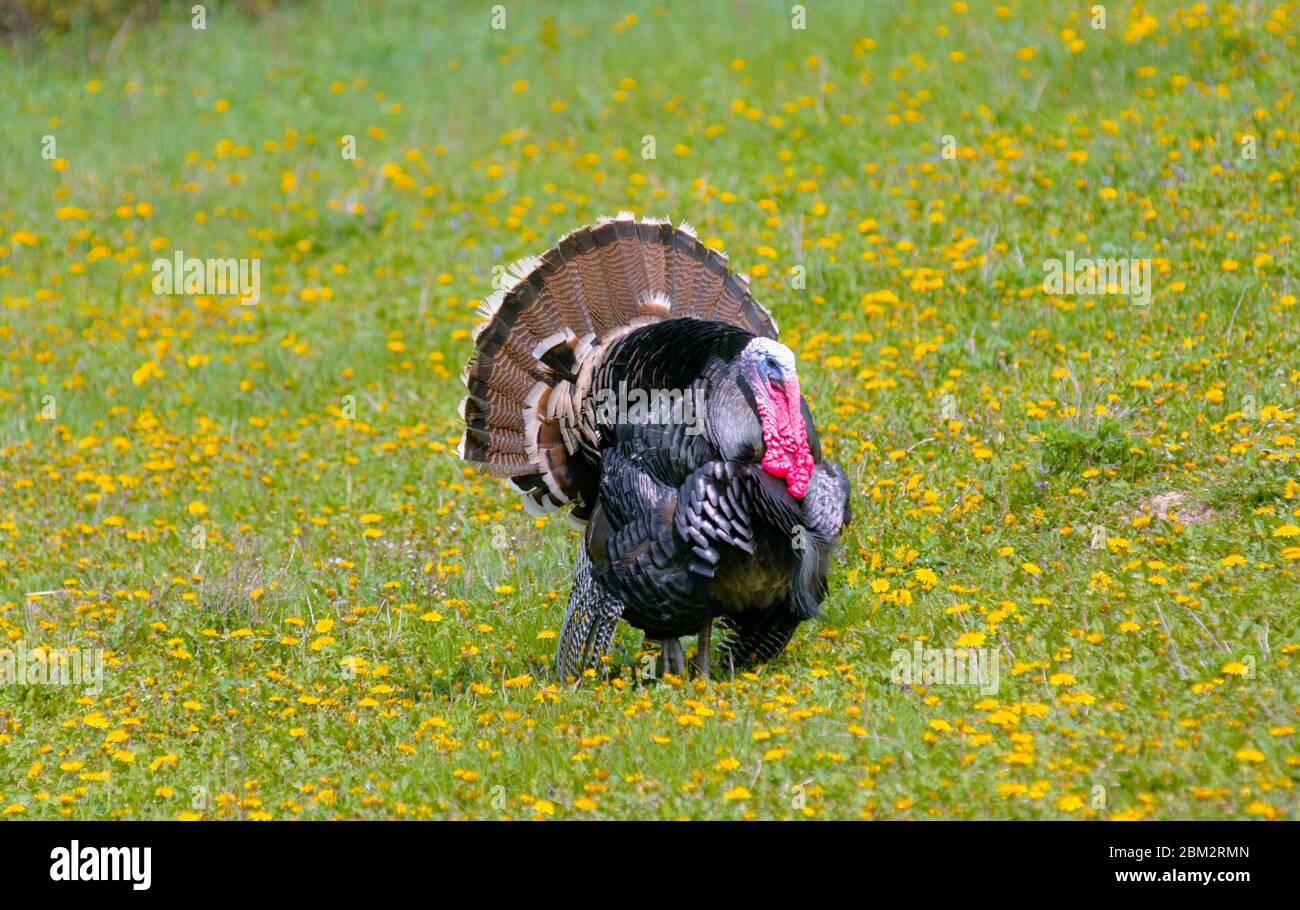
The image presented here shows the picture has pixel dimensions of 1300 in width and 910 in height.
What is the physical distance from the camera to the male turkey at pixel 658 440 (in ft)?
22.1

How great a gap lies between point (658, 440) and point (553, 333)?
118 centimetres

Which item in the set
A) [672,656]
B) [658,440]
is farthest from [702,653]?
[658,440]

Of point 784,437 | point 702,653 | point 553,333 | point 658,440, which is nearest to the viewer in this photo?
point 784,437

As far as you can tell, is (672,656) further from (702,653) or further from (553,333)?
(553,333)

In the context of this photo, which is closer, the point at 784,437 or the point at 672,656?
the point at 784,437

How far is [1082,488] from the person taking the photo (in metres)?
8.06

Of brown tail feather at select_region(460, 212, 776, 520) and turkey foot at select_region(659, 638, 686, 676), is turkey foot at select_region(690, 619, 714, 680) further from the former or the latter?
brown tail feather at select_region(460, 212, 776, 520)

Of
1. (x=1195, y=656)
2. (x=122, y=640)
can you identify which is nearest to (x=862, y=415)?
(x=1195, y=656)

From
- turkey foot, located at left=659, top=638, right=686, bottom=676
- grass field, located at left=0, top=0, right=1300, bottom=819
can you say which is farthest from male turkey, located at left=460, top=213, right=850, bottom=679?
grass field, located at left=0, top=0, right=1300, bottom=819

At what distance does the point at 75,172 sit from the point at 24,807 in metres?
10.0

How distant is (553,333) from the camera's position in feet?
26.0

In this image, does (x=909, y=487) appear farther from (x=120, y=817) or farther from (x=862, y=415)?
(x=120, y=817)

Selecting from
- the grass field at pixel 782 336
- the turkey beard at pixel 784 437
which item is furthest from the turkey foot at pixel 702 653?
the turkey beard at pixel 784 437
